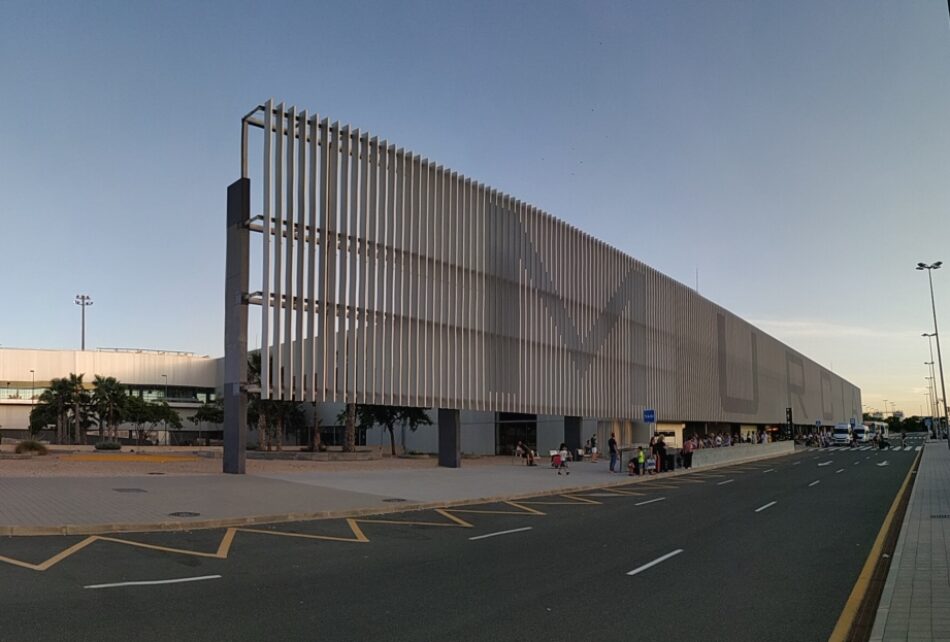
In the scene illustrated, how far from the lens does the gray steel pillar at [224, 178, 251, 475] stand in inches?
1099

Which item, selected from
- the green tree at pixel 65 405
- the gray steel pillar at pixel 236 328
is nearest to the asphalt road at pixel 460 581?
the gray steel pillar at pixel 236 328

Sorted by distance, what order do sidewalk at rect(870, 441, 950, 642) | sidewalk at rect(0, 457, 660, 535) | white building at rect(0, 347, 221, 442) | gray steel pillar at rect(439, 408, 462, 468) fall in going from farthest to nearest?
white building at rect(0, 347, 221, 442) → gray steel pillar at rect(439, 408, 462, 468) → sidewalk at rect(0, 457, 660, 535) → sidewalk at rect(870, 441, 950, 642)

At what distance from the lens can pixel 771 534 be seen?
14648mm

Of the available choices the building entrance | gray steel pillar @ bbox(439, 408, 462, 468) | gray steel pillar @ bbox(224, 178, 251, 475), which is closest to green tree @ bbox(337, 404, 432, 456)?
the building entrance

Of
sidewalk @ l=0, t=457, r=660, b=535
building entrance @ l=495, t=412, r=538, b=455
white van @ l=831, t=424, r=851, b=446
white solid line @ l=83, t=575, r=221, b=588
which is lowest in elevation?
white van @ l=831, t=424, r=851, b=446

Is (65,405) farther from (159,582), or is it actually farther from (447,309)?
→ (159,582)

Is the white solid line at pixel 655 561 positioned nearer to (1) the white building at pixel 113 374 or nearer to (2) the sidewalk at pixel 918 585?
(2) the sidewalk at pixel 918 585

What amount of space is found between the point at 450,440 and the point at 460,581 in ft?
95.5

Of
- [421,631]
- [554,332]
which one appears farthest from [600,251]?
[421,631]

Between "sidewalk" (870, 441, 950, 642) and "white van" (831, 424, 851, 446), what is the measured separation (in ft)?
232

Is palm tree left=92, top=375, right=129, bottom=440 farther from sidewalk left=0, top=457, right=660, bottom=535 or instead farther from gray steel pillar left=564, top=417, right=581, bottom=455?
sidewalk left=0, top=457, right=660, bottom=535

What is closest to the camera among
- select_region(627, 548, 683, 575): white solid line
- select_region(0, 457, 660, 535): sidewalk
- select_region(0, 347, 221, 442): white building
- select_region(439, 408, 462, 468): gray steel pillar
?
select_region(627, 548, 683, 575): white solid line

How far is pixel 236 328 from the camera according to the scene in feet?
93.1

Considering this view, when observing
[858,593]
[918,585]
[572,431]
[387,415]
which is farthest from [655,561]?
[387,415]
